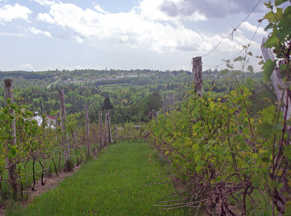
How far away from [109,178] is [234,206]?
4138 mm

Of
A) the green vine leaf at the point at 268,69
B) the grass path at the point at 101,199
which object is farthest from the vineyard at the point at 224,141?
the grass path at the point at 101,199

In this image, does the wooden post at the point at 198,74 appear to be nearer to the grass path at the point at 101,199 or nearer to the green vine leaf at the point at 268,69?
the grass path at the point at 101,199

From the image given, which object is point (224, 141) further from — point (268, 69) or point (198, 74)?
point (198, 74)

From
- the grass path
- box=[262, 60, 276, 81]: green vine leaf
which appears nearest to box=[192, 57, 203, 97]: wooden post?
the grass path

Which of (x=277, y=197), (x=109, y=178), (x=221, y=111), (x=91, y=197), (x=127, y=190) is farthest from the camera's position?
(x=109, y=178)

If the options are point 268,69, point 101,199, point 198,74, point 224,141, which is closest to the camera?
point 268,69

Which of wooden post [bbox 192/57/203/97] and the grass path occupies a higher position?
wooden post [bbox 192/57/203/97]

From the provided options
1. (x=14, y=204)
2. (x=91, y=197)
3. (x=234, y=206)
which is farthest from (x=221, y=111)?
(x=14, y=204)

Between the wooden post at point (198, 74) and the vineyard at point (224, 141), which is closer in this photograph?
the vineyard at point (224, 141)

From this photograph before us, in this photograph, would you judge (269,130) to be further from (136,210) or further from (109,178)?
(109,178)

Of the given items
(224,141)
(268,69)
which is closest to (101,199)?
(224,141)

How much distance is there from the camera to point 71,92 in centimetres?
8406

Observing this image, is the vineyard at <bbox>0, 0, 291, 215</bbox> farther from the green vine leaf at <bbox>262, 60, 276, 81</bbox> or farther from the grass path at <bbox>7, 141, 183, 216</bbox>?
the grass path at <bbox>7, 141, 183, 216</bbox>

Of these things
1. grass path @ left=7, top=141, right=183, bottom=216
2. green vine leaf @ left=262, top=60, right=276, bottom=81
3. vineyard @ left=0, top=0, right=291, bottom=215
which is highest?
green vine leaf @ left=262, top=60, right=276, bottom=81
